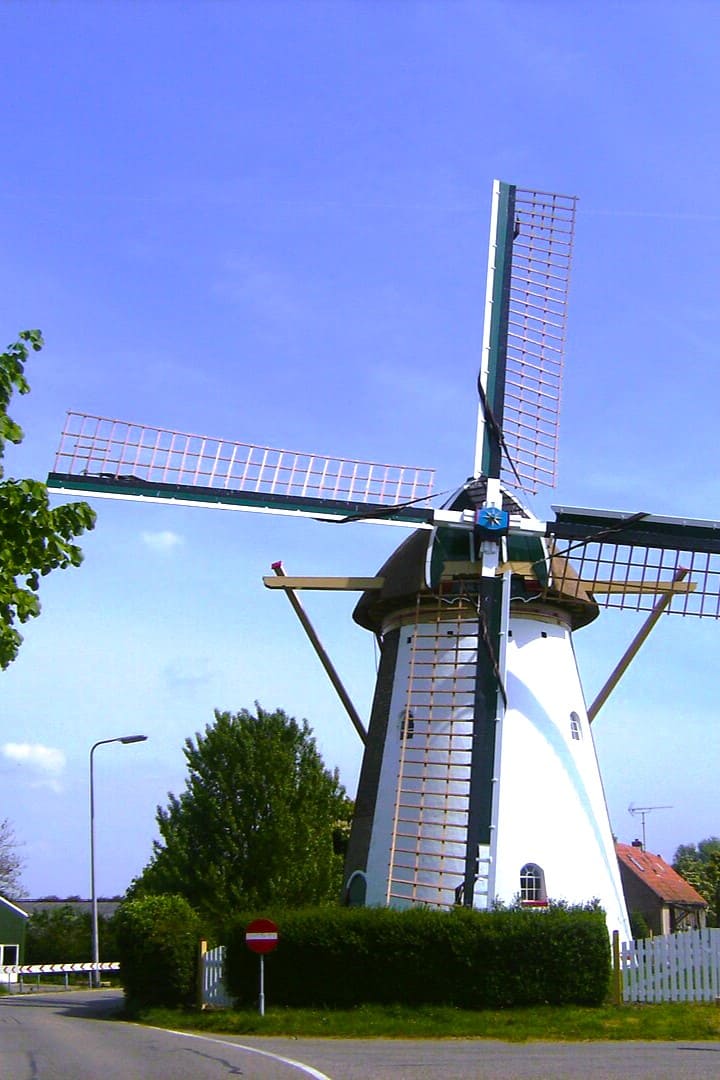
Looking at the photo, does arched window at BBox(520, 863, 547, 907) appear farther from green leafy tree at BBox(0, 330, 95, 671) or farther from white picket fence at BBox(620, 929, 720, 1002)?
green leafy tree at BBox(0, 330, 95, 671)

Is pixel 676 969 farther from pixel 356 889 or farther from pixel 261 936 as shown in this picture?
pixel 261 936

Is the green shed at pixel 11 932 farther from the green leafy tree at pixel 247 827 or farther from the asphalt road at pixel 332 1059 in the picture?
the asphalt road at pixel 332 1059

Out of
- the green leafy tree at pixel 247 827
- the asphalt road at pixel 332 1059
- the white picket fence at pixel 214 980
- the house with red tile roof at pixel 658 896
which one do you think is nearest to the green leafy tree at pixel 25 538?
the asphalt road at pixel 332 1059

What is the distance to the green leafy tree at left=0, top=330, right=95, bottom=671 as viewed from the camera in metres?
10.9

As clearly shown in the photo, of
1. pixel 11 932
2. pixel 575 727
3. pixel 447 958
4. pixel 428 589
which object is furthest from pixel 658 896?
pixel 447 958

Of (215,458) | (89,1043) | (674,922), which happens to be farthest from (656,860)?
(89,1043)

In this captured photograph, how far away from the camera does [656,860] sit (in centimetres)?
6975

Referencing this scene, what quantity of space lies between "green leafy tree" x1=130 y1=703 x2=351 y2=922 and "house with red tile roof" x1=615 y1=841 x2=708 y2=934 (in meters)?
30.0

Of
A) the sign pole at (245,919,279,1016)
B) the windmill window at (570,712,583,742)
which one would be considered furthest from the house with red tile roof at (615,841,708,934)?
the sign pole at (245,919,279,1016)

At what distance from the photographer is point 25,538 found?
433 inches

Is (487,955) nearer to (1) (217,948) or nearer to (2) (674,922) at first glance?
(1) (217,948)

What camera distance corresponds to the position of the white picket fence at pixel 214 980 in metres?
26.2

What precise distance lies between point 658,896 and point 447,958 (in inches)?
1659

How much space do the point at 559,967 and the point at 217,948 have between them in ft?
23.3
